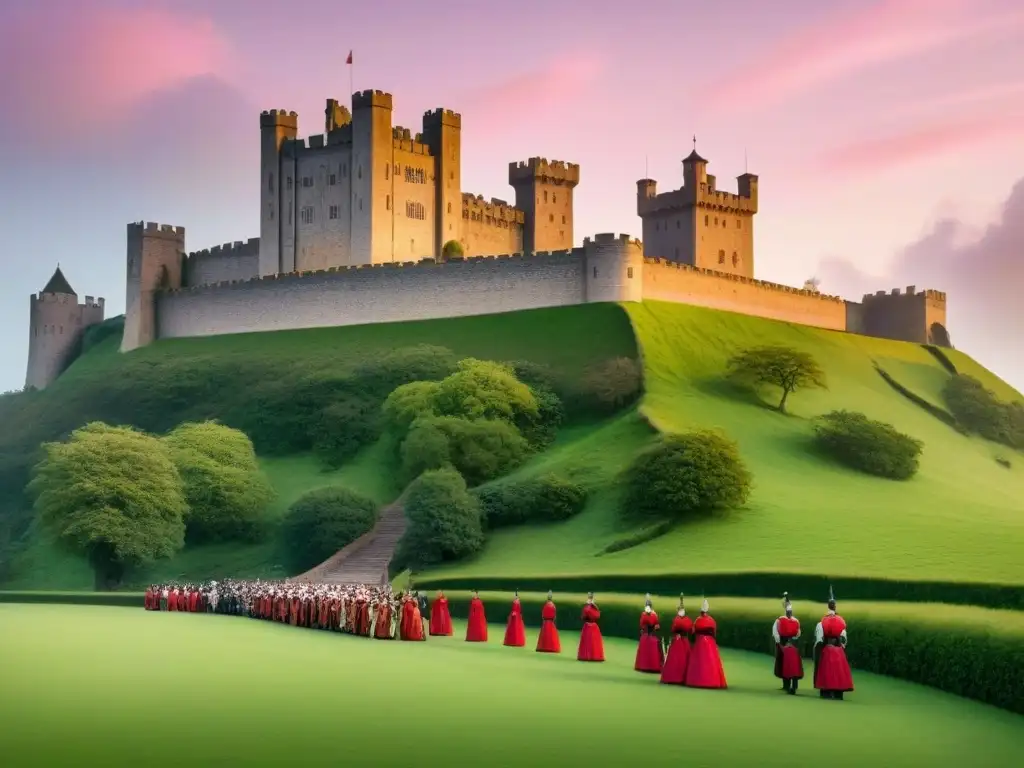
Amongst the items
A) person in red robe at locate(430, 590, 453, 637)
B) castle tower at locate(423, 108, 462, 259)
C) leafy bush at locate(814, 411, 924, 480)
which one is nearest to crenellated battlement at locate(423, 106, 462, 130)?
castle tower at locate(423, 108, 462, 259)

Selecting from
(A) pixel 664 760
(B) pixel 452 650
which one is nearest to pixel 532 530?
(B) pixel 452 650

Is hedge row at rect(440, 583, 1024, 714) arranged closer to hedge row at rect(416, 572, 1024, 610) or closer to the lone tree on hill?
hedge row at rect(416, 572, 1024, 610)

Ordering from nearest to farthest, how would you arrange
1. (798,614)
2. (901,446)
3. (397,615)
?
1. (798,614)
2. (397,615)
3. (901,446)

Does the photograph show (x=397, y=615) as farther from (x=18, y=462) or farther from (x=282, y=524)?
(x=18, y=462)

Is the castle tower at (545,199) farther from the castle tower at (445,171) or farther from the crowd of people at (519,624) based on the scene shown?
the crowd of people at (519,624)

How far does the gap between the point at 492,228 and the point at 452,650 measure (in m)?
93.7

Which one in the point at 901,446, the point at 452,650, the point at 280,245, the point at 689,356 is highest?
the point at 280,245

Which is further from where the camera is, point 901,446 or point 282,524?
point 901,446

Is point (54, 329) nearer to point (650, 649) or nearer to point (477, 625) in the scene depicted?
point (477, 625)

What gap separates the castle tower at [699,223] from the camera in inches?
5231

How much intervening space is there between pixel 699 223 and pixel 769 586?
9376cm

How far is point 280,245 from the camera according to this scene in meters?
123

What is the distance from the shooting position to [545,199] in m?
133

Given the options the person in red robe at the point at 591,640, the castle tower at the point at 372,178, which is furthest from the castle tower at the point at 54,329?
the person in red robe at the point at 591,640
